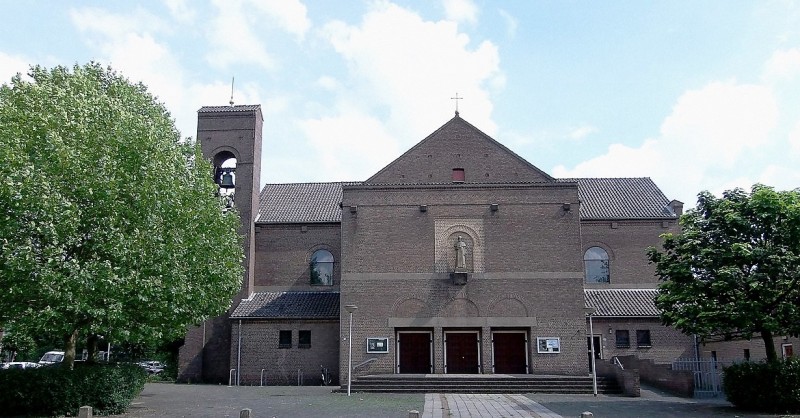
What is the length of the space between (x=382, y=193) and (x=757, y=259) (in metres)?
18.3

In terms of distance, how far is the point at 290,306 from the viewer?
36.9 meters

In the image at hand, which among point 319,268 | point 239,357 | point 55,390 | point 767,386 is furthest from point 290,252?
point 767,386

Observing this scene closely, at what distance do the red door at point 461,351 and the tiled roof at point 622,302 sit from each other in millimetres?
6333

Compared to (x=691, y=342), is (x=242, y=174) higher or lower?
higher

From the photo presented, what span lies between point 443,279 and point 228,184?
47.2 feet

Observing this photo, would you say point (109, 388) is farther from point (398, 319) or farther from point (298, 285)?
point (298, 285)

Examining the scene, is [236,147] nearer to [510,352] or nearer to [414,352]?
[414,352]

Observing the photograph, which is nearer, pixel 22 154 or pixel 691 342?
pixel 22 154

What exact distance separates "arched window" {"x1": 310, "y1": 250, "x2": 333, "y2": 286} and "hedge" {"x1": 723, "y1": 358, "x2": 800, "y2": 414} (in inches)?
902

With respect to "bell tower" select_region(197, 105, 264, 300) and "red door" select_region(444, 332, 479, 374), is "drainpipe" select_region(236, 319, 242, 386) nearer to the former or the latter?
"bell tower" select_region(197, 105, 264, 300)

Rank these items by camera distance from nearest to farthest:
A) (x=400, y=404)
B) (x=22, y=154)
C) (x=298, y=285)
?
(x=22, y=154) → (x=400, y=404) → (x=298, y=285)

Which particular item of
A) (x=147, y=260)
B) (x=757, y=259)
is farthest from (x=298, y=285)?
(x=757, y=259)

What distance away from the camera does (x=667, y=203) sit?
40.2m

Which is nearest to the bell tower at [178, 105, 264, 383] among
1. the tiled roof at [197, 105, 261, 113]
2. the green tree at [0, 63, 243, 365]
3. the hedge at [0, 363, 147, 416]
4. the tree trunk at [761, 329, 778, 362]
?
the tiled roof at [197, 105, 261, 113]
